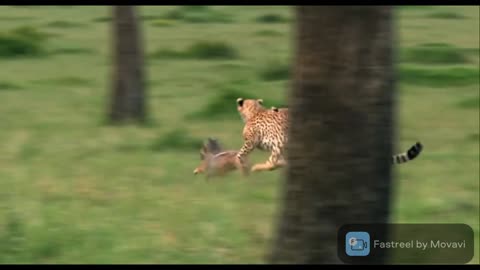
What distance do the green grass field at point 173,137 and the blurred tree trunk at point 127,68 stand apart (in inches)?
10.5

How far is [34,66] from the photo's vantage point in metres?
16.6

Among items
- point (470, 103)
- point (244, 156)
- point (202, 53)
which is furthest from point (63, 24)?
point (244, 156)

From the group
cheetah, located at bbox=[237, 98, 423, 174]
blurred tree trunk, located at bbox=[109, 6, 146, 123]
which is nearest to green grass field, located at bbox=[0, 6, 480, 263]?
cheetah, located at bbox=[237, 98, 423, 174]

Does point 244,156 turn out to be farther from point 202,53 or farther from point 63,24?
point 63,24

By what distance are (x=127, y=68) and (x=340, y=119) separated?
7283 millimetres

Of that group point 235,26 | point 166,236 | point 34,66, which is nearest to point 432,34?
point 235,26

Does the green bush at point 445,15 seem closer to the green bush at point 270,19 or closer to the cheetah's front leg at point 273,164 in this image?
the green bush at point 270,19

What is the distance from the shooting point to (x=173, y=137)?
10172mm

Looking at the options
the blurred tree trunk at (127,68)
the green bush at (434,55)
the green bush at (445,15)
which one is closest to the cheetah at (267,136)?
the blurred tree trunk at (127,68)

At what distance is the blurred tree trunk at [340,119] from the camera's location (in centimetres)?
493

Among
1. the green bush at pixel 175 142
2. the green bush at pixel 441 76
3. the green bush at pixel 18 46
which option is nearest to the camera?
the green bush at pixel 175 142

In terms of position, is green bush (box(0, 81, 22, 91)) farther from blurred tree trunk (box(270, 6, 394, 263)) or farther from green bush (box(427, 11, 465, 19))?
green bush (box(427, 11, 465, 19))

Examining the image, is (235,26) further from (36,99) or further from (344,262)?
(344,262)

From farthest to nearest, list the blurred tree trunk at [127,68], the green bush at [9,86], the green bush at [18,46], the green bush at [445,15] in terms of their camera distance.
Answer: the green bush at [445,15] < the green bush at [18,46] < the green bush at [9,86] < the blurred tree trunk at [127,68]
